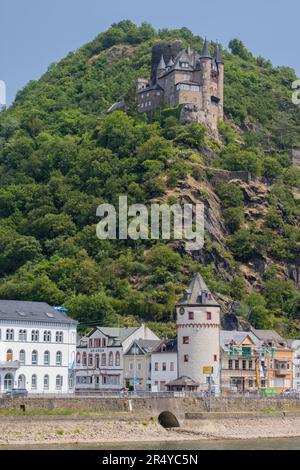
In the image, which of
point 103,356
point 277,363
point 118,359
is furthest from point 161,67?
point 118,359

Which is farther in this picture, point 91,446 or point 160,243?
point 160,243

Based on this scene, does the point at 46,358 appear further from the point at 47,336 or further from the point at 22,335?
the point at 22,335

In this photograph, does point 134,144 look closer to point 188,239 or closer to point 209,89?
point 209,89

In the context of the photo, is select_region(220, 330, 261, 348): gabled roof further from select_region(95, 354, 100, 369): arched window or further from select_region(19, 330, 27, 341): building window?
select_region(19, 330, 27, 341): building window

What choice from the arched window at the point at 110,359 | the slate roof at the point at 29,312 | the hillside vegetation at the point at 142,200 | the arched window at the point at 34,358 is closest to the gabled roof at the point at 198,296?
the slate roof at the point at 29,312

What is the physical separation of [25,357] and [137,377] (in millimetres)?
19673

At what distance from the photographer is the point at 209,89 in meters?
161

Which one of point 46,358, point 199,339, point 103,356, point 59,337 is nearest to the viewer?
point 46,358

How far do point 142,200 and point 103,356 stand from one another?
36.0m

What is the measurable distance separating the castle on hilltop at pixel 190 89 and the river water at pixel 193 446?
3414 inches

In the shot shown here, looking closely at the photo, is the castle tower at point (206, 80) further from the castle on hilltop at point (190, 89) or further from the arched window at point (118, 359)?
the arched window at point (118, 359)

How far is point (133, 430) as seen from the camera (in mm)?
75750

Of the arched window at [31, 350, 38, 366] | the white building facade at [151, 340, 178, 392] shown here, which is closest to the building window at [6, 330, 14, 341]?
the arched window at [31, 350, 38, 366]
